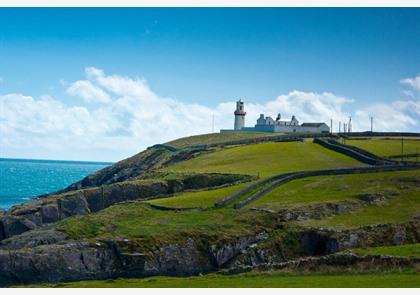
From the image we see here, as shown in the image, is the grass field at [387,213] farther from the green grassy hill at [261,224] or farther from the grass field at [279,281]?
the grass field at [279,281]

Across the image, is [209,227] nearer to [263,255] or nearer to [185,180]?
[263,255]

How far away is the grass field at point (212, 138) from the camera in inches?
5743

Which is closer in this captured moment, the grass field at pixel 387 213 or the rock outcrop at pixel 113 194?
the grass field at pixel 387 213

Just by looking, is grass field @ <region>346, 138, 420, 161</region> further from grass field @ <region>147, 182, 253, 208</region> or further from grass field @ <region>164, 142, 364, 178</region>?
grass field @ <region>147, 182, 253, 208</region>

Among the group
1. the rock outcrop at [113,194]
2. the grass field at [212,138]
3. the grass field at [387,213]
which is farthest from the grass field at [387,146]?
the grass field at [387,213]

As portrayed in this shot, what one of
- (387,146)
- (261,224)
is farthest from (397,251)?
(387,146)

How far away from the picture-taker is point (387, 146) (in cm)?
11506

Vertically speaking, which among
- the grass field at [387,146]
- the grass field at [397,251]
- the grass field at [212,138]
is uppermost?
the grass field at [212,138]

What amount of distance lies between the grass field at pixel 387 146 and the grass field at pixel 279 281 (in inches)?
2326

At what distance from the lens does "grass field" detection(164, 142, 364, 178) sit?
9406 centimetres

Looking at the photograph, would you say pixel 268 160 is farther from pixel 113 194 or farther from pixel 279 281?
pixel 279 281

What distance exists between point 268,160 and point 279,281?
58.6 meters

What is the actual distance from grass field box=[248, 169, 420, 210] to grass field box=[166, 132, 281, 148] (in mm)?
61434

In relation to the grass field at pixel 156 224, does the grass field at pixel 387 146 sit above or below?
above
